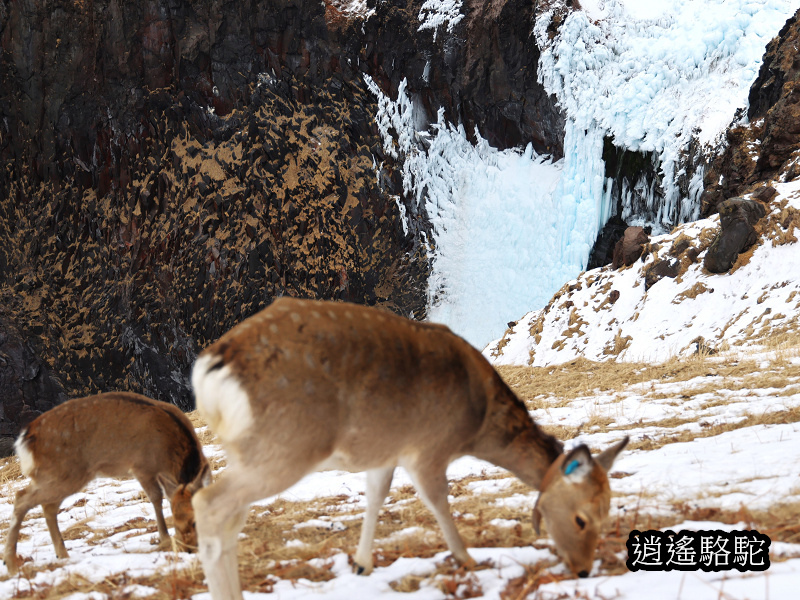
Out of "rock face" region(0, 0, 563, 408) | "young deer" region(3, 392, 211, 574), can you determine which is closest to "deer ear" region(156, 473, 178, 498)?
"young deer" region(3, 392, 211, 574)

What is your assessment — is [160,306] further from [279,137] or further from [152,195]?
[279,137]

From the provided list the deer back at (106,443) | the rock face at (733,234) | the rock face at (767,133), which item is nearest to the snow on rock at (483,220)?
the rock face at (767,133)

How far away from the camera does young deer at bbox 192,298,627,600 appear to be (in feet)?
8.80

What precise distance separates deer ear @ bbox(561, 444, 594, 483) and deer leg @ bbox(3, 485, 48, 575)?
3897 millimetres

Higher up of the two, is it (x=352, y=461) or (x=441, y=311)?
(x=352, y=461)

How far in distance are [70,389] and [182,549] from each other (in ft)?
106

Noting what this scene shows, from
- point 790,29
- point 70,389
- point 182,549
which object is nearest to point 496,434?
point 182,549

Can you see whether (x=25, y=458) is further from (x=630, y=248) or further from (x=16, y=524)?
(x=630, y=248)

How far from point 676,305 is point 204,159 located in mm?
26769

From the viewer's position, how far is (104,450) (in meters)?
4.87

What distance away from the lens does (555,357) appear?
16641 millimetres

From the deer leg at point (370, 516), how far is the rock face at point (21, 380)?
33.7 m

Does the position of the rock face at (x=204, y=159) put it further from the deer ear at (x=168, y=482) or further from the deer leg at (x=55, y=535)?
the deer leg at (x=55, y=535)

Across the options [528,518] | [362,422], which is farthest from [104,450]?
[528,518]
